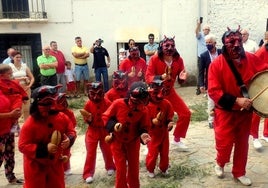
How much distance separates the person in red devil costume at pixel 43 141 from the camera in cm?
487

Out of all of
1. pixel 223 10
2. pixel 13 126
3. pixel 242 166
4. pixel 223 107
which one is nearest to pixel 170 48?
pixel 223 107

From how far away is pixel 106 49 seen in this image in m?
14.8

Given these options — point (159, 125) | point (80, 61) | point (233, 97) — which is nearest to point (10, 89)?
point (159, 125)

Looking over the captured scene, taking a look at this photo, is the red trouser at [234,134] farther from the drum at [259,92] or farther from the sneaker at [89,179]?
the sneaker at [89,179]

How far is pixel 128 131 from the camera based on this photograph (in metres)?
5.74

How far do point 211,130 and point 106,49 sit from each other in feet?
22.0

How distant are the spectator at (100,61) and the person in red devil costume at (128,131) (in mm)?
7954

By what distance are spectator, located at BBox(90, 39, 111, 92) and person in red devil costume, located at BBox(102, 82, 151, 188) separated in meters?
7.95

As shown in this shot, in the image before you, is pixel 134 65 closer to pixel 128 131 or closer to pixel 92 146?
pixel 92 146

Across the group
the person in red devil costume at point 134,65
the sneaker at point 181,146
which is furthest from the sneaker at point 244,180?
the person in red devil costume at point 134,65

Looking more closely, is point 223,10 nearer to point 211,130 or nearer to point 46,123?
point 211,130

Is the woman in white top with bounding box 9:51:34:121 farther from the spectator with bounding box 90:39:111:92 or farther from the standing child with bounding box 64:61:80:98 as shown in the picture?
the standing child with bounding box 64:61:80:98

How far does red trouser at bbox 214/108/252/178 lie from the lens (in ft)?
20.0

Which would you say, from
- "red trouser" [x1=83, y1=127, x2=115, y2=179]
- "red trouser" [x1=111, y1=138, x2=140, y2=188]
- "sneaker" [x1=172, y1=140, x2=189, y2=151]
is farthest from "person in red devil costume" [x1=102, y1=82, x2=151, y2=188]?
"sneaker" [x1=172, y1=140, x2=189, y2=151]
